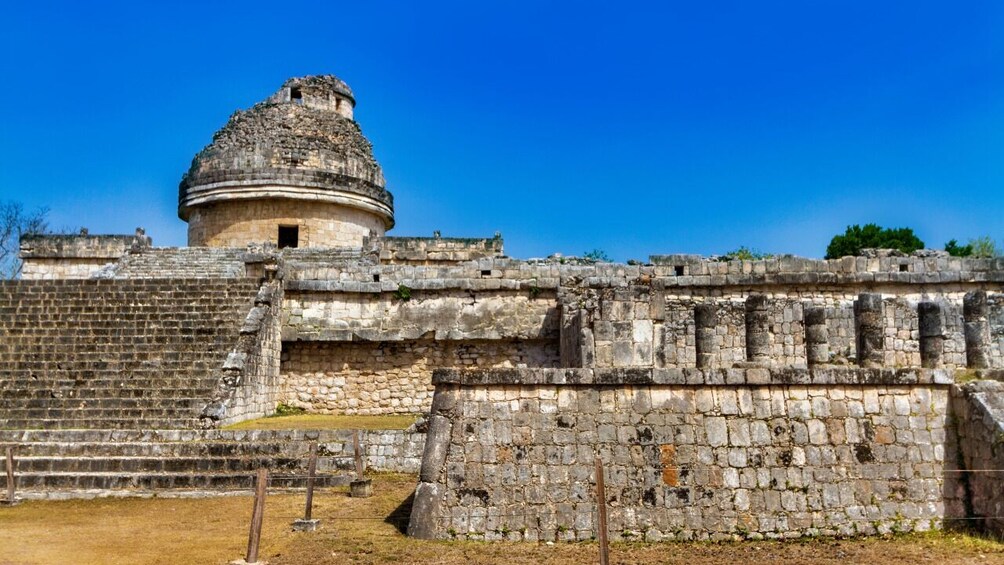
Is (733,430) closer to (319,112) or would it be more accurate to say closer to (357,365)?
(357,365)

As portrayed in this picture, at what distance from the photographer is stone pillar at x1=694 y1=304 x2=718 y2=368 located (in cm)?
1238

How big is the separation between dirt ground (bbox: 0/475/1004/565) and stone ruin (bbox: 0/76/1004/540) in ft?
0.92

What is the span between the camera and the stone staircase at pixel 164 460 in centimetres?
1057

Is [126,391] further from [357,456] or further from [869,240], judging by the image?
[869,240]

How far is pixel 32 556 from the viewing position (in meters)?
7.30

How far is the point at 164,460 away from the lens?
36.0 ft

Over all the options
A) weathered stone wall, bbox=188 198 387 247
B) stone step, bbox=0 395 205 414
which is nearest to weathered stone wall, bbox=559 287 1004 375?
stone step, bbox=0 395 205 414

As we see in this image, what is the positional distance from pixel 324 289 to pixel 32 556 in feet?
30.3

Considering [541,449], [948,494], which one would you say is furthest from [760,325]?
[541,449]

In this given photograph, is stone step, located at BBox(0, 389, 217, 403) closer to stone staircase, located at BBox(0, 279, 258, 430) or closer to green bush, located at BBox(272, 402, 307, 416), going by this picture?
stone staircase, located at BBox(0, 279, 258, 430)

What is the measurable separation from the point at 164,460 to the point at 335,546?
4.62 m

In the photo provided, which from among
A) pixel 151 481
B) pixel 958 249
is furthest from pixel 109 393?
pixel 958 249

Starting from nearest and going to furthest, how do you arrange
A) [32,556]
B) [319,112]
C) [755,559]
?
[755,559], [32,556], [319,112]

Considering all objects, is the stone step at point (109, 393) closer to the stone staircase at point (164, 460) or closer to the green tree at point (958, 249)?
the stone staircase at point (164, 460)
